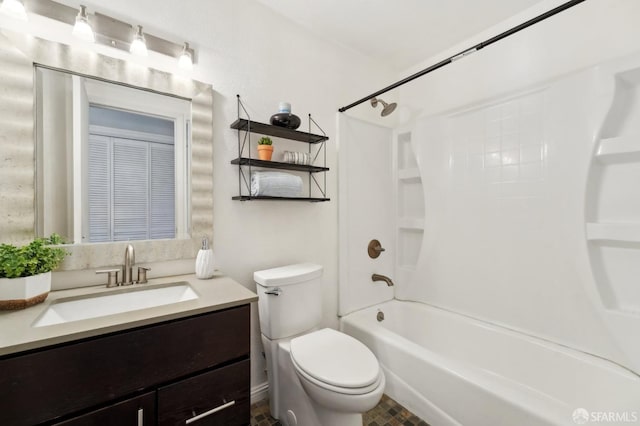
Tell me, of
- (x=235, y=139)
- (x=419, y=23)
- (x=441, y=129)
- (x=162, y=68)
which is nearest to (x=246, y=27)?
(x=162, y=68)

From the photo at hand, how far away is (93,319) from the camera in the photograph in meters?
0.91

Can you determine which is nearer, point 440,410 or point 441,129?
point 440,410

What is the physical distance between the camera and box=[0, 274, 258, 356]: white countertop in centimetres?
77

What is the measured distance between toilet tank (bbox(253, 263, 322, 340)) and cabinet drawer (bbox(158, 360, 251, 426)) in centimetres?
40

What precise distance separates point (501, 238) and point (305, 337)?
1.50 m

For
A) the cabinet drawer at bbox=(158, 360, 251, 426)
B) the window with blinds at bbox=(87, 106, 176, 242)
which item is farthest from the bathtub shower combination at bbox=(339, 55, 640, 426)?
the window with blinds at bbox=(87, 106, 176, 242)

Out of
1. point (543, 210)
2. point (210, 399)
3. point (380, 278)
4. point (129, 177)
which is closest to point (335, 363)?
point (210, 399)

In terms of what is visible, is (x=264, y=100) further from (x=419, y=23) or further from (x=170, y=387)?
(x=170, y=387)

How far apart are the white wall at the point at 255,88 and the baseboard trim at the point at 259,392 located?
3 cm

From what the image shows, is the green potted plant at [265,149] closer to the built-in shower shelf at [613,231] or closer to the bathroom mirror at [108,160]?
the bathroom mirror at [108,160]

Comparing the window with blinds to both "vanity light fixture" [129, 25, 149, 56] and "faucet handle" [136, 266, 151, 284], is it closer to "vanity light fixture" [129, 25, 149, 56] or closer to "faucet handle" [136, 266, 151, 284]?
"faucet handle" [136, 266, 151, 284]

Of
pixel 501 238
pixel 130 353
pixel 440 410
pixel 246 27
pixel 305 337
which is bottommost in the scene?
pixel 440 410

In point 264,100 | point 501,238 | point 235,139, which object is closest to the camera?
point 235,139

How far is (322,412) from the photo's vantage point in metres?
1.33
